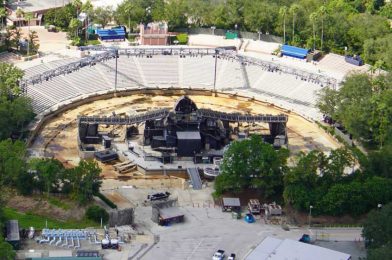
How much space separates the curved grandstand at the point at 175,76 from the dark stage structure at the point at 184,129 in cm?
1128

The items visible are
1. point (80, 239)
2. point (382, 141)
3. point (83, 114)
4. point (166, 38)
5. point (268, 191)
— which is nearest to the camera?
point (80, 239)

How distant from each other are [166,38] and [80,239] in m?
63.1

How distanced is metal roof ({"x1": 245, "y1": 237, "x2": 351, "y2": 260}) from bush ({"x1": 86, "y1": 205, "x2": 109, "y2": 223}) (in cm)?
1454

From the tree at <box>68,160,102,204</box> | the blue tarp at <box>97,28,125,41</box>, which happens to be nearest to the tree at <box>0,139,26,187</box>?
the tree at <box>68,160,102,204</box>

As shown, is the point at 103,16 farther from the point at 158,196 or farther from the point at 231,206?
the point at 231,206

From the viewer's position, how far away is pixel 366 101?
10656 centimetres

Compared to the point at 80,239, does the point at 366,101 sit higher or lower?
higher

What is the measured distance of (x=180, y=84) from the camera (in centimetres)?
12600

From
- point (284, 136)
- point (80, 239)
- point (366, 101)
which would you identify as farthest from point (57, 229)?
point (366, 101)

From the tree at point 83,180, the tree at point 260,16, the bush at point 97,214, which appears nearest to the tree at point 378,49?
the tree at point 260,16

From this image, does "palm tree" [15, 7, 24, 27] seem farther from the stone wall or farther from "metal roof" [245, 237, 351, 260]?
"metal roof" [245, 237, 351, 260]

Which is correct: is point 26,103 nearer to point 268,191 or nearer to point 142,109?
point 142,109

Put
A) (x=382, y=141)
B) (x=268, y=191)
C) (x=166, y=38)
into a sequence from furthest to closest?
1. (x=166, y=38)
2. (x=382, y=141)
3. (x=268, y=191)

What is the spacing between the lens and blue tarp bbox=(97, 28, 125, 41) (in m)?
139
